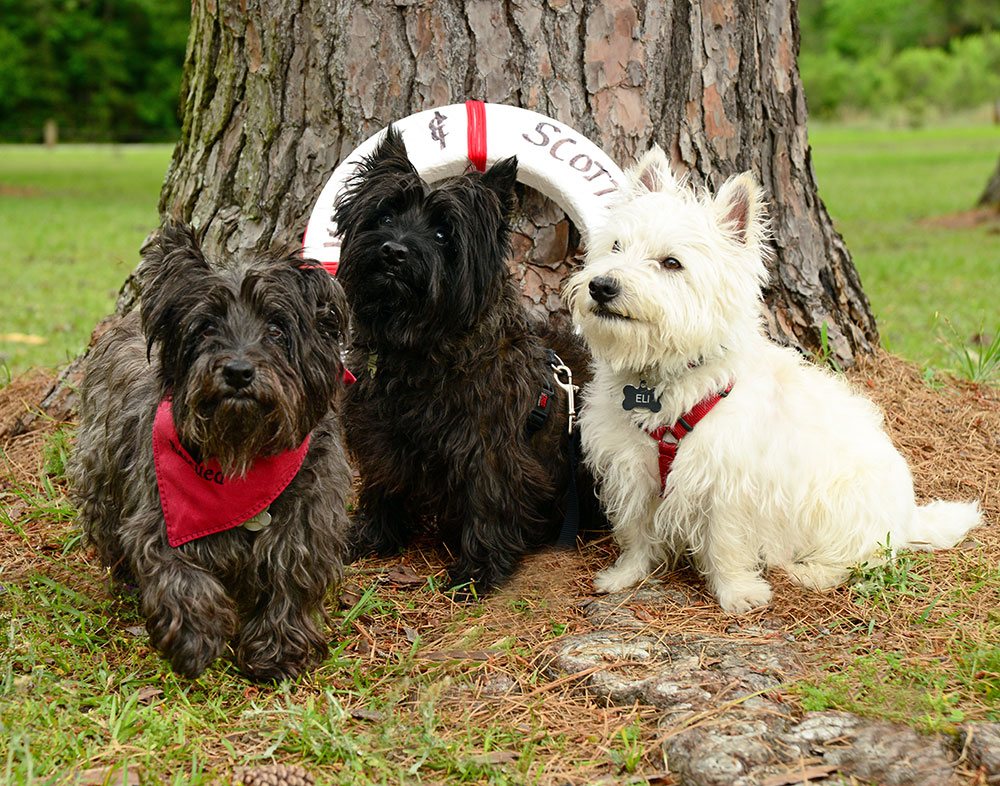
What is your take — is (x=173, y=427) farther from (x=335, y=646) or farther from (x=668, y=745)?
(x=668, y=745)

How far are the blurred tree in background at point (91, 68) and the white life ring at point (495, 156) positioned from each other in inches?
1607

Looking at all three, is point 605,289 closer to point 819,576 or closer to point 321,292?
point 321,292

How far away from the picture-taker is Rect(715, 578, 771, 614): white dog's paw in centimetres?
381

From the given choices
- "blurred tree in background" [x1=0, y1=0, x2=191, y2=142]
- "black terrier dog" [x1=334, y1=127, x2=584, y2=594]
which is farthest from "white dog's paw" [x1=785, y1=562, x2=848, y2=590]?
"blurred tree in background" [x1=0, y1=0, x2=191, y2=142]

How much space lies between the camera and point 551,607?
3.92 meters

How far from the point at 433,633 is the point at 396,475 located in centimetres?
72

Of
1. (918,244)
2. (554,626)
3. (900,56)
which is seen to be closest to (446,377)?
(554,626)

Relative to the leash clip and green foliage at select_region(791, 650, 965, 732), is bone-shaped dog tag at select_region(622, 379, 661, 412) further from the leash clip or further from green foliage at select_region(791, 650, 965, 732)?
green foliage at select_region(791, 650, 965, 732)

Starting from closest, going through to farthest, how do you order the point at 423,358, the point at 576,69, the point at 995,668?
the point at 995,668
the point at 423,358
the point at 576,69

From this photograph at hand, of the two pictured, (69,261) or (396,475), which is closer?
(396,475)

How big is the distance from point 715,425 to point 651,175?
1031 mm

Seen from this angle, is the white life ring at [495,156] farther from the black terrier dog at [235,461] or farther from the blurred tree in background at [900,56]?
the blurred tree in background at [900,56]

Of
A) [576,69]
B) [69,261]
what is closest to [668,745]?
[576,69]

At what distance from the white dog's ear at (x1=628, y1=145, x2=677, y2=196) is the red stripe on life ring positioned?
0.84 meters
